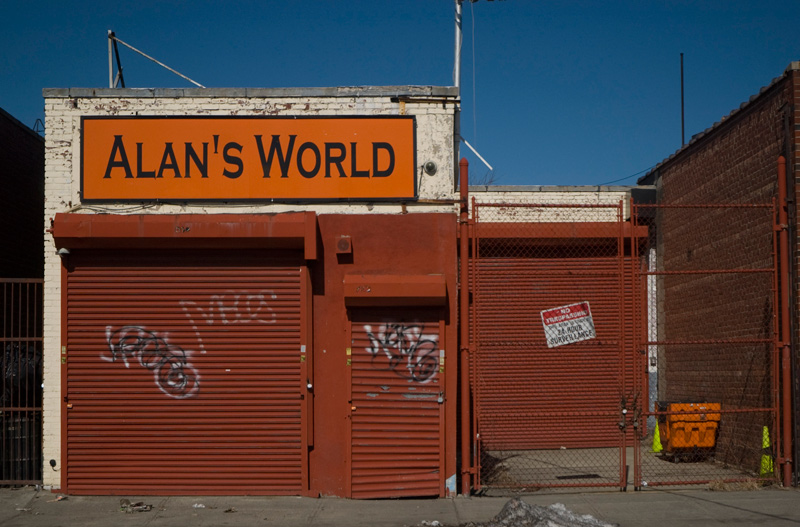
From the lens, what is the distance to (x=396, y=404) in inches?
376

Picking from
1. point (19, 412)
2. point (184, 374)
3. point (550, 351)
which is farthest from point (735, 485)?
point (19, 412)

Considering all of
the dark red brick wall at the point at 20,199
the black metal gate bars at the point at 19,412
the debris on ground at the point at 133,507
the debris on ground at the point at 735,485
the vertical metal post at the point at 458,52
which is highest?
the vertical metal post at the point at 458,52

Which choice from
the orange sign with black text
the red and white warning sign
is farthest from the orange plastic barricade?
the orange sign with black text

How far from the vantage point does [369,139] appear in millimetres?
9883

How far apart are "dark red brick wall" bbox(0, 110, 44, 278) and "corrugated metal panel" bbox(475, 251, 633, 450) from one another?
7.59m

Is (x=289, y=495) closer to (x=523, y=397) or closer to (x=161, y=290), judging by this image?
(x=161, y=290)

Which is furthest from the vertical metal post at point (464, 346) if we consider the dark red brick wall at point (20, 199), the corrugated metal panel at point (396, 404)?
the dark red brick wall at point (20, 199)

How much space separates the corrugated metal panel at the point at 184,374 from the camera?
31.3ft

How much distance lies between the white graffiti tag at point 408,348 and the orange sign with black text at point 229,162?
164 cm

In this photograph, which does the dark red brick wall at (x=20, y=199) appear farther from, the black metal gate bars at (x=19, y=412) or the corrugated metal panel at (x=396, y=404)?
the corrugated metal panel at (x=396, y=404)

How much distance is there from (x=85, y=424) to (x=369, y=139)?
194 inches

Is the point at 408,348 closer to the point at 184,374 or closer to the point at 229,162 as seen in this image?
the point at 184,374

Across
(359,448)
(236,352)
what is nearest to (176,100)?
(236,352)

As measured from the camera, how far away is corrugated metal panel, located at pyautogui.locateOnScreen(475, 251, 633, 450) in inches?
548
